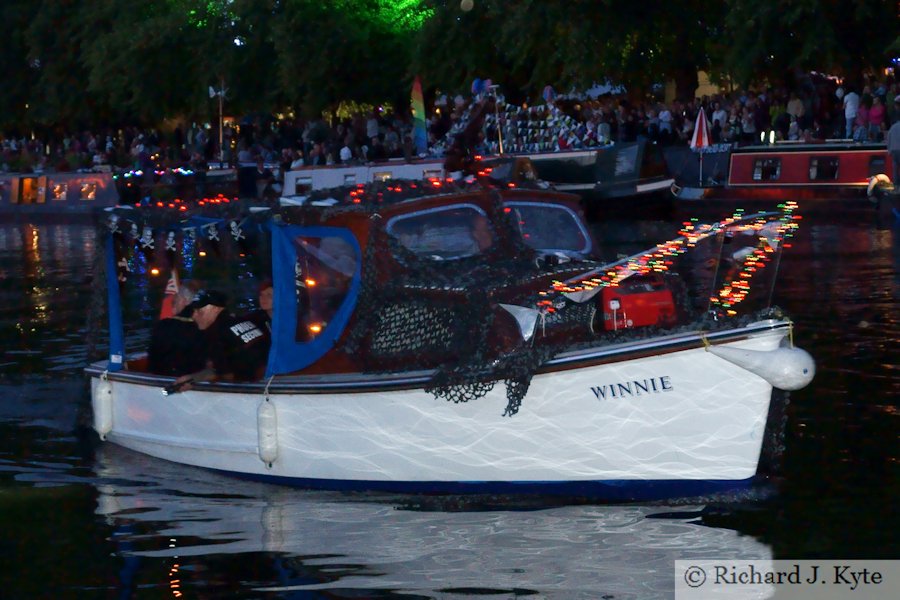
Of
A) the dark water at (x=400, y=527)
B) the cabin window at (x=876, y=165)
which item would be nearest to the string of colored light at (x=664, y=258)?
the dark water at (x=400, y=527)

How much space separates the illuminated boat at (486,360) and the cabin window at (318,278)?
1cm

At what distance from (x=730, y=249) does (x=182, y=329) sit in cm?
472

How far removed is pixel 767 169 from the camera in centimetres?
3262

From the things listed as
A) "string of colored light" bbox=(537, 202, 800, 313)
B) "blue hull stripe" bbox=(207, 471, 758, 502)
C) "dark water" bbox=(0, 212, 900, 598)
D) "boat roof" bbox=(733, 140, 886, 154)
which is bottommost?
"dark water" bbox=(0, 212, 900, 598)

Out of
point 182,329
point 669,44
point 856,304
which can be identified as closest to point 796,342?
point 856,304

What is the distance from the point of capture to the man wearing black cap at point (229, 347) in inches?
486

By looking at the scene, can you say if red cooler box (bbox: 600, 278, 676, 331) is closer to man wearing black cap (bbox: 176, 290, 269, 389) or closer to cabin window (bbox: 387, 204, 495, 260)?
cabin window (bbox: 387, 204, 495, 260)

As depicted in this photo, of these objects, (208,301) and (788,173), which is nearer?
(208,301)

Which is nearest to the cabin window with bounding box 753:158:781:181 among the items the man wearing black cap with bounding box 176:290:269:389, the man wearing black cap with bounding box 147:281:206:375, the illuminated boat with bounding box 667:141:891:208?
the illuminated boat with bounding box 667:141:891:208

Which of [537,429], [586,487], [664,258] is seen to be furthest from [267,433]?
[664,258]

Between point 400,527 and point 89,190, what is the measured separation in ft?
118

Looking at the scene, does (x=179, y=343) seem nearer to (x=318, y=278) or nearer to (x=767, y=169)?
(x=318, y=278)

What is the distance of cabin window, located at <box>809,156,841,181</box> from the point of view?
31328 millimetres

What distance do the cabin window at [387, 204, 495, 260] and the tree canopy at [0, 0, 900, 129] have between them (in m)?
19.0
